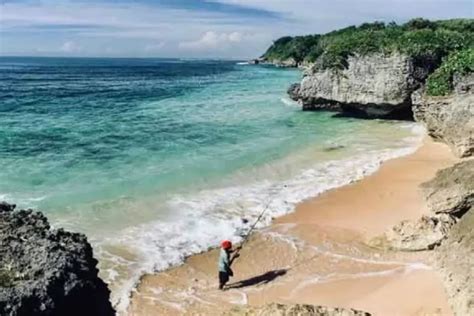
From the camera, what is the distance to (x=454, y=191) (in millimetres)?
12336

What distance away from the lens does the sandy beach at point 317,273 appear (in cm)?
1196

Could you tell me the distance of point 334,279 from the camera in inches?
516

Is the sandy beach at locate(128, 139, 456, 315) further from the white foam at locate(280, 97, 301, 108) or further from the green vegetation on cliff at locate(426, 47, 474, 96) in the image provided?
the white foam at locate(280, 97, 301, 108)

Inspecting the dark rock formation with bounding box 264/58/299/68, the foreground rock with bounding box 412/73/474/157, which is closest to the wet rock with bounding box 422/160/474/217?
the foreground rock with bounding box 412/73/474/157

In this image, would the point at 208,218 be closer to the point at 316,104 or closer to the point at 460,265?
the point at 460,265

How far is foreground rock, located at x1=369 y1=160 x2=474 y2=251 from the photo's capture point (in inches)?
479

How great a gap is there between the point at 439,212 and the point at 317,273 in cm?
298

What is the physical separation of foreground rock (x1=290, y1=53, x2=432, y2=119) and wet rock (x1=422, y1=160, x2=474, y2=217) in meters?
21.2

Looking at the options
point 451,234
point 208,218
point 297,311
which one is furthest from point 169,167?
point 297,311

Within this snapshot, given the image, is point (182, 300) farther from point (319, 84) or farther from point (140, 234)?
point (319, 84)

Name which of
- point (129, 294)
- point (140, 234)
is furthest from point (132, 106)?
point (129, 294)

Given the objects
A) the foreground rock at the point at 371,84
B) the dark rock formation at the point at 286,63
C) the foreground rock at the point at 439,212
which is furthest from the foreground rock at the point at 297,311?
the dark rock formation at the point at 286,63

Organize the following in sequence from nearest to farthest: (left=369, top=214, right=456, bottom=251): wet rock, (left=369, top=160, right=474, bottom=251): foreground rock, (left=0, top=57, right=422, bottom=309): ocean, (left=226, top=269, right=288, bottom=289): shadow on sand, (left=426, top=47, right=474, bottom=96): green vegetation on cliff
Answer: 1. (left=369, top=160, right=474, bottom=251): foreground rock
2. (left=226, top=269, right=288, bottom=289): shadow on sand
3. (left=369, top=214, right=456, bottom=251): wet rock
4. (left=0, top=57, right=422, bottom=309): ocean
5. (left=426, top=47, right=474, bottom=96): green vegetation on cliff

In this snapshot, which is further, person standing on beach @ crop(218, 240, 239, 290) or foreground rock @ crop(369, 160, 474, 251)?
person standing on beach @ crop(218, 240, 239, 290)
